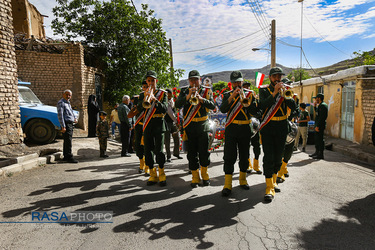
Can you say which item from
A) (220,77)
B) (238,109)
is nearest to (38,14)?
(238,109)

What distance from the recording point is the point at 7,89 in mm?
7746

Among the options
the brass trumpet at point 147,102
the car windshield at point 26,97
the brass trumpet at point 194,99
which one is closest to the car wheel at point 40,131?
the car windshield at point 26,97

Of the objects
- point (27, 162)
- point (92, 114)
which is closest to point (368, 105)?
point (27, 162)

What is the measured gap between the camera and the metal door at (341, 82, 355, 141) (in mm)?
11750

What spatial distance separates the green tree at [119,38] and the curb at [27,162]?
30.3 feet

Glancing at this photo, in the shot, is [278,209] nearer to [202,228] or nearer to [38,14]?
[202,228]

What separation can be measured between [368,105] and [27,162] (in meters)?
11.9

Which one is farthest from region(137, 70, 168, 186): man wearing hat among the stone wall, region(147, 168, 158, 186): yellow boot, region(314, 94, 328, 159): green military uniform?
region(314, 94, 328, 159): green military uniform

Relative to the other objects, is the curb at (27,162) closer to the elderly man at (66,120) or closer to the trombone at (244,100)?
the elderly man at (66,120)

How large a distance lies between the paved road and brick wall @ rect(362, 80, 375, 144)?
182 inches

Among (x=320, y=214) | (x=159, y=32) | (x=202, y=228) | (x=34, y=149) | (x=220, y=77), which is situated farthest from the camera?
(x=220, y=77)

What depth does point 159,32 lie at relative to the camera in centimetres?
1730

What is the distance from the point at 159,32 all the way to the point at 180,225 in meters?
15.8

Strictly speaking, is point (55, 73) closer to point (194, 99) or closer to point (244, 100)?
point (194, 99)
